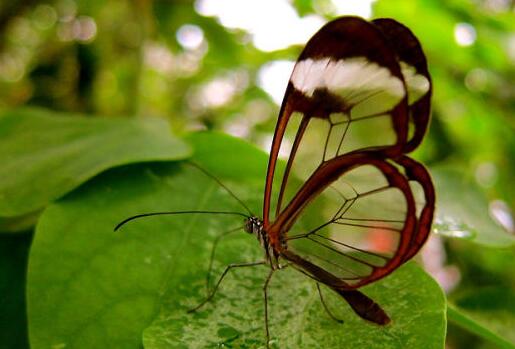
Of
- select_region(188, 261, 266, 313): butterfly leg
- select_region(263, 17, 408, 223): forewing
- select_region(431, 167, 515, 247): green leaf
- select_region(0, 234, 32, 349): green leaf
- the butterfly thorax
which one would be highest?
select_region(263, 17, 408, 223): forewing

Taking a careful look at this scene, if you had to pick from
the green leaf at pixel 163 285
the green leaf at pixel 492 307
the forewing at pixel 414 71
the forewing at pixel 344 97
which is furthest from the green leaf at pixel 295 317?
the green leaf at pixel 492 307

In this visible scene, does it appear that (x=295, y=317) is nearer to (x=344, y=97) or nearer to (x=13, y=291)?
(x=344, y=97)

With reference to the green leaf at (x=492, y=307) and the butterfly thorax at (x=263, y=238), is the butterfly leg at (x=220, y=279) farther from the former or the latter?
the green leaf at (x=492, y=307)

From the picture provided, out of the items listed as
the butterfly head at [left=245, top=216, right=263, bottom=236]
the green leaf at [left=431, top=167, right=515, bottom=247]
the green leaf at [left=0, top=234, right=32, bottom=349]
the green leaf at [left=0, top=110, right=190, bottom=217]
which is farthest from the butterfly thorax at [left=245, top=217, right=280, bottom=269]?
the green leaf at [left=0, top=234, right=32, bottom=349]

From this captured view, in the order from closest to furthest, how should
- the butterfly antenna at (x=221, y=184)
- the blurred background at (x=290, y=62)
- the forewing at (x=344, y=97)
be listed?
the forewing at (x=344, y=97), the butterfly antenna at (x=221, y=184), the blurred background at (x=290, y=62)

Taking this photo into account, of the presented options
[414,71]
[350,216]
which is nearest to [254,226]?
[350,216]

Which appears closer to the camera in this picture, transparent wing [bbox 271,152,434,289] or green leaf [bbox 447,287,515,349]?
transparent wing [bbox 271,152,434,289]

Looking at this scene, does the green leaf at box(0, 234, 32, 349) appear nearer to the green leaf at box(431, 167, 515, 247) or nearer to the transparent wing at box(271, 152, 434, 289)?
the transparent wing at box(271, 152, 434, 289)
